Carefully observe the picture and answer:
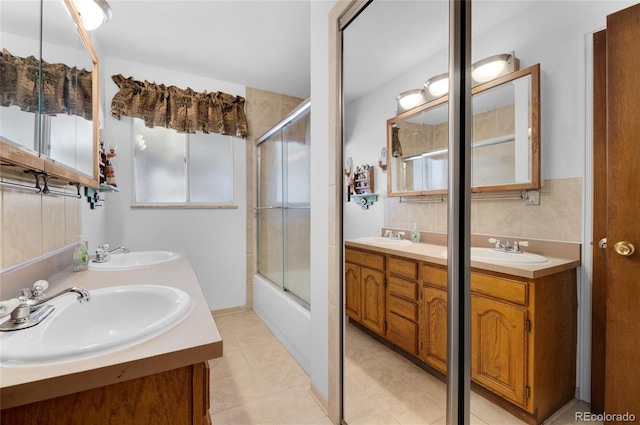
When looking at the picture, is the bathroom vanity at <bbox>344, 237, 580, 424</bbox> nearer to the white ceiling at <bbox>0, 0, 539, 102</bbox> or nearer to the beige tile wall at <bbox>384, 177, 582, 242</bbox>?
the beige tile wall at <bbox>384, 177, 582, 242</bbox>

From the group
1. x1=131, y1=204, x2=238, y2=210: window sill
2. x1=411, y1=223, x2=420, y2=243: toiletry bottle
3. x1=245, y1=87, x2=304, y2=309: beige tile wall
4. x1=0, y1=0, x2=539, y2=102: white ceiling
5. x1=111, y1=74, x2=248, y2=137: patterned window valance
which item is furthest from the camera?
x1=245, y1=87, x2=304, y2=309: beige tile wall

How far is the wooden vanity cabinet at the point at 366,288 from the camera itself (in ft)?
4.45

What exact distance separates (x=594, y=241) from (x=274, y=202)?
237cm

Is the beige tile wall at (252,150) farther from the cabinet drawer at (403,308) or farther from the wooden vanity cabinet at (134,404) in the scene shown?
the wooden vanity cabinet at (134,404)

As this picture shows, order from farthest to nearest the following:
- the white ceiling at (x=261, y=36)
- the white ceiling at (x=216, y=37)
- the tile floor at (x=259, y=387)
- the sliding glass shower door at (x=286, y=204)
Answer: the sliding glass shower door at (x=286, y=204) → the white ceiling at (x=216, y=37) → the tile floor at (x=259, y=387) → the white ceiling at (x=261, y=36)

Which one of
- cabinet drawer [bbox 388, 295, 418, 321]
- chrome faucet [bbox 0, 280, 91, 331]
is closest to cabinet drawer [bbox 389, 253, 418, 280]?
cabinet drawer [bbox 388, 295, 418, 321]

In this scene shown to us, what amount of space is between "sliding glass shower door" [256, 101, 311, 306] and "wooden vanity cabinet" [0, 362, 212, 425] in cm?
149

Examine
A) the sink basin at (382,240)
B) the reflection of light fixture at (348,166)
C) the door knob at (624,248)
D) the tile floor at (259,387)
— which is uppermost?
the reflection of light fixture at (348,166)

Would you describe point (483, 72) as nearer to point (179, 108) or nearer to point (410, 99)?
point (410, 99)

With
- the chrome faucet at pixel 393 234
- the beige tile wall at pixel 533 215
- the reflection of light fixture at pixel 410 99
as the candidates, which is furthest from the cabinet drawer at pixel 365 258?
the reflection of light fixture at pixel 410 99

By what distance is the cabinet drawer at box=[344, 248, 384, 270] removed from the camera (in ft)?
4.40

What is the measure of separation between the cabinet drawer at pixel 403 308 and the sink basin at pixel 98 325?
87 cm

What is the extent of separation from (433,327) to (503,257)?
0.36 m

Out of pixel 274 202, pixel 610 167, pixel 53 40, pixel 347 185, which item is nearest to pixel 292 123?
pixel 274 202
